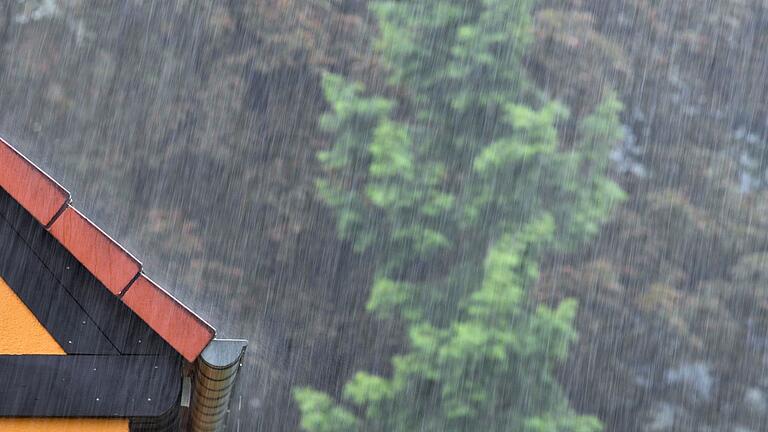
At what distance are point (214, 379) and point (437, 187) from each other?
6.76 metres

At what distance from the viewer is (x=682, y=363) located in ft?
36.6

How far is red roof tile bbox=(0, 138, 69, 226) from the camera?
3656mm

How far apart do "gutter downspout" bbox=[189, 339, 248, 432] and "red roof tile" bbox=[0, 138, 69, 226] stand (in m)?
0.67

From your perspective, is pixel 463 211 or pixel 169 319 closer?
pixel 169 319

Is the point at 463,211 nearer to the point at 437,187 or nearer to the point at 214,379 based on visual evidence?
the point at 437,187

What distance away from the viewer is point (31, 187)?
3682mm

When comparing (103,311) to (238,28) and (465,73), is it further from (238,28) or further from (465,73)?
(238,28)

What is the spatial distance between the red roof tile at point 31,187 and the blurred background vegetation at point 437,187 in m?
5.51

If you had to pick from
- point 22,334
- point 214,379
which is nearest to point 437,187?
point 214,379

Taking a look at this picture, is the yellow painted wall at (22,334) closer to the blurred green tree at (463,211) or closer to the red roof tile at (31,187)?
the red roof tile at (31,187)

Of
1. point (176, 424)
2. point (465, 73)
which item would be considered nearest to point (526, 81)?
point (465, 73)

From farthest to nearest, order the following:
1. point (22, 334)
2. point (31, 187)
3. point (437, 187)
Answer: point (437, 187) < point (31, 187) < point (22, 334)

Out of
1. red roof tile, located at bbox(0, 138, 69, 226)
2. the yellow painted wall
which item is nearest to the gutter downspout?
the yellow painted wall

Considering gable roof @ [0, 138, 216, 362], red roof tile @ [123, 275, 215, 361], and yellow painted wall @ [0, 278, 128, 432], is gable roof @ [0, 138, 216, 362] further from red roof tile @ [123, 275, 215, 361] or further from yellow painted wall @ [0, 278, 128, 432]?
yellow painted wall @ [0, 278, 128, 432]
